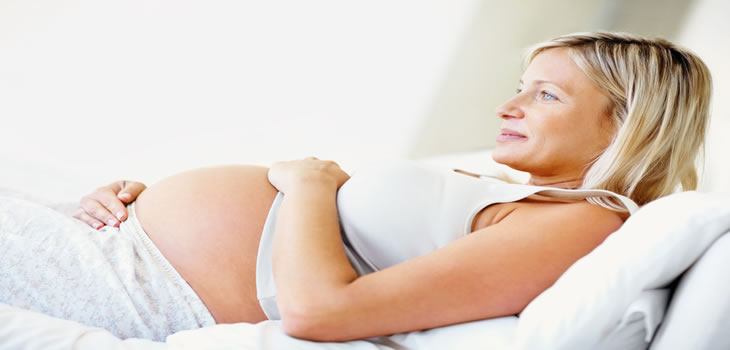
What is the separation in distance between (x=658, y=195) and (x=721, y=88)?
3.15ft

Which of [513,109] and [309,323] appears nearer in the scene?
[309,323]

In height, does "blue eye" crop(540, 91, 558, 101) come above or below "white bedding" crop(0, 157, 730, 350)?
above

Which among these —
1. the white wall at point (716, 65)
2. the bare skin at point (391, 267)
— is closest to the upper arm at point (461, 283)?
the bare skin at point (391, 267)

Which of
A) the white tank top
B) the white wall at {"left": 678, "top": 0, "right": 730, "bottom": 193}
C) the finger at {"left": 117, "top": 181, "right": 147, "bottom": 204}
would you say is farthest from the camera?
the white wall at {"left": 678, "top": 0, "right": 730, "bottom": 193}

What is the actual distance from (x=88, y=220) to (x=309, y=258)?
0.57 metres

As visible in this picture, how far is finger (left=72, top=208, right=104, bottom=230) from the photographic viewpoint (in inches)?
41.9

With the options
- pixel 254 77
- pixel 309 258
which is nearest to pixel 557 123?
pixel 309 258

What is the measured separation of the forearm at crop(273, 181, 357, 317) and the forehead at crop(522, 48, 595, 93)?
1.73 ft

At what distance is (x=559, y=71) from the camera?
1.10m

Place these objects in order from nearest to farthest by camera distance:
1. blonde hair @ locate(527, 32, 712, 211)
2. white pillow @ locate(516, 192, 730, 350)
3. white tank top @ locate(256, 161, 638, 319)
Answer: white pillow @ locate(516, 192, 730, 350) < white tank top @ locate(256, 161, 638, 319) < blonde hair @ locate(527, 32, 712, 211)

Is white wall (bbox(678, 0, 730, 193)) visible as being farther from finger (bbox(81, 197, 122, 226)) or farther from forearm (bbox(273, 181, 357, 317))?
finger (bbox(81, 197, 122, 226))

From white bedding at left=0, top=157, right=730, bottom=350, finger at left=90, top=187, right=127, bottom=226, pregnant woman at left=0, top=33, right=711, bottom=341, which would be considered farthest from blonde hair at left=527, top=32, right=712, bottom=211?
finger at left=90, top=187, right=127, bottom=226

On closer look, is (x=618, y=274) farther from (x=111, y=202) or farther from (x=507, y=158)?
(x=111, y=202)

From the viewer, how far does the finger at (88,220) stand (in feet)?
3.49
